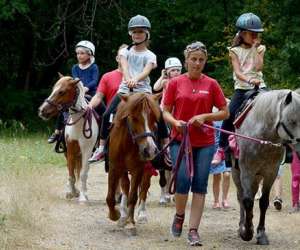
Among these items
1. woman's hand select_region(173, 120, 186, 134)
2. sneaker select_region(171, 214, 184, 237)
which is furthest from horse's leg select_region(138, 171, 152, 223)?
woman's hand select_region(173, 120, 186, 134)

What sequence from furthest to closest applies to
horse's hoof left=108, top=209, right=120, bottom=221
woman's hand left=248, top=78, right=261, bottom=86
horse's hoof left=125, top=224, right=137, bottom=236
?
horse's hoof left=108, top=209, right=120, bottom=221 → woman's hand left=248, top=78, right=261, bottom=86 → horse's hoof left=125, top=224, right=137, bottom=236

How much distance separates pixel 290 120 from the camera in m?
8.28

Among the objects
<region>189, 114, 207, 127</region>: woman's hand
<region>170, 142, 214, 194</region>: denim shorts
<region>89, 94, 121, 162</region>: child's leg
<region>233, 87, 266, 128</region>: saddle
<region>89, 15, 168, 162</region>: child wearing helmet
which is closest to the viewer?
<region>189, 114, 207, 127</region>: woman's hand

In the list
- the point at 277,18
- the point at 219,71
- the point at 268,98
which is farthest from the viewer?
the point at 219,71

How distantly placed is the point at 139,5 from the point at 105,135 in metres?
22.2

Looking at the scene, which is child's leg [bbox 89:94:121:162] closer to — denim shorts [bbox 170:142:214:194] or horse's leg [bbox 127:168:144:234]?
horse's leg [bbox 127:168:144:234]

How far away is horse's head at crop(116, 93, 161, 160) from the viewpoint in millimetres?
8734

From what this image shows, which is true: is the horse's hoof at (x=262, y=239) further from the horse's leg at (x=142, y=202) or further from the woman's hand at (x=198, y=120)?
the horse's leg at (x=142, y=202)

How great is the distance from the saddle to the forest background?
16.9m

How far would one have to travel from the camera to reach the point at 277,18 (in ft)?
75.0

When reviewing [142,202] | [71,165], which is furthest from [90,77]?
[142,202]

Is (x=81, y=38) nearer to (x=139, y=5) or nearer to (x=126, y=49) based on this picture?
(x=139, y=5)

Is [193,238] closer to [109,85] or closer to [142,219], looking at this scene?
[142,219]

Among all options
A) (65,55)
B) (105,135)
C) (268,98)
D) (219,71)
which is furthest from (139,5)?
(268,98)
